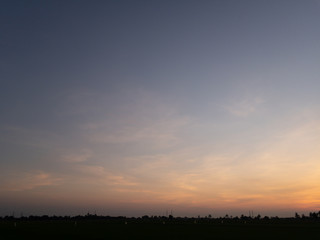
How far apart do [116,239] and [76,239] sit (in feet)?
21.9

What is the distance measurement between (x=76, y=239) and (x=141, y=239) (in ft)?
35.9

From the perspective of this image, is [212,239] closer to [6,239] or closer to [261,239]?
[261,239]

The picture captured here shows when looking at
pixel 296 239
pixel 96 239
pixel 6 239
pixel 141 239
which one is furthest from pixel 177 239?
pixel 6 239

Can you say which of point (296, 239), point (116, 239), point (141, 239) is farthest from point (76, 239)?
point (296, 239)

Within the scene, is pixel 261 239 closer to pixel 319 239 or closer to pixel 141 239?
pixel 319 239

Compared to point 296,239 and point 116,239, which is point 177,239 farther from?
point 296,239

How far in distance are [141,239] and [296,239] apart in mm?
27089

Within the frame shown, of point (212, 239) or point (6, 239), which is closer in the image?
point (6, 239)

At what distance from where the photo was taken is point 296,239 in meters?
55.9

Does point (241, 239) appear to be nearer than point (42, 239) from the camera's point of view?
No

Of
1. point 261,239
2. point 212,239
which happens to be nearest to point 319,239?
point 261,239

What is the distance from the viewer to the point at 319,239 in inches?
2119

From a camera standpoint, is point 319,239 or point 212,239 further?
point 212,239

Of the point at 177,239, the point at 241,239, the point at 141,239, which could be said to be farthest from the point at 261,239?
the point at 141,239
